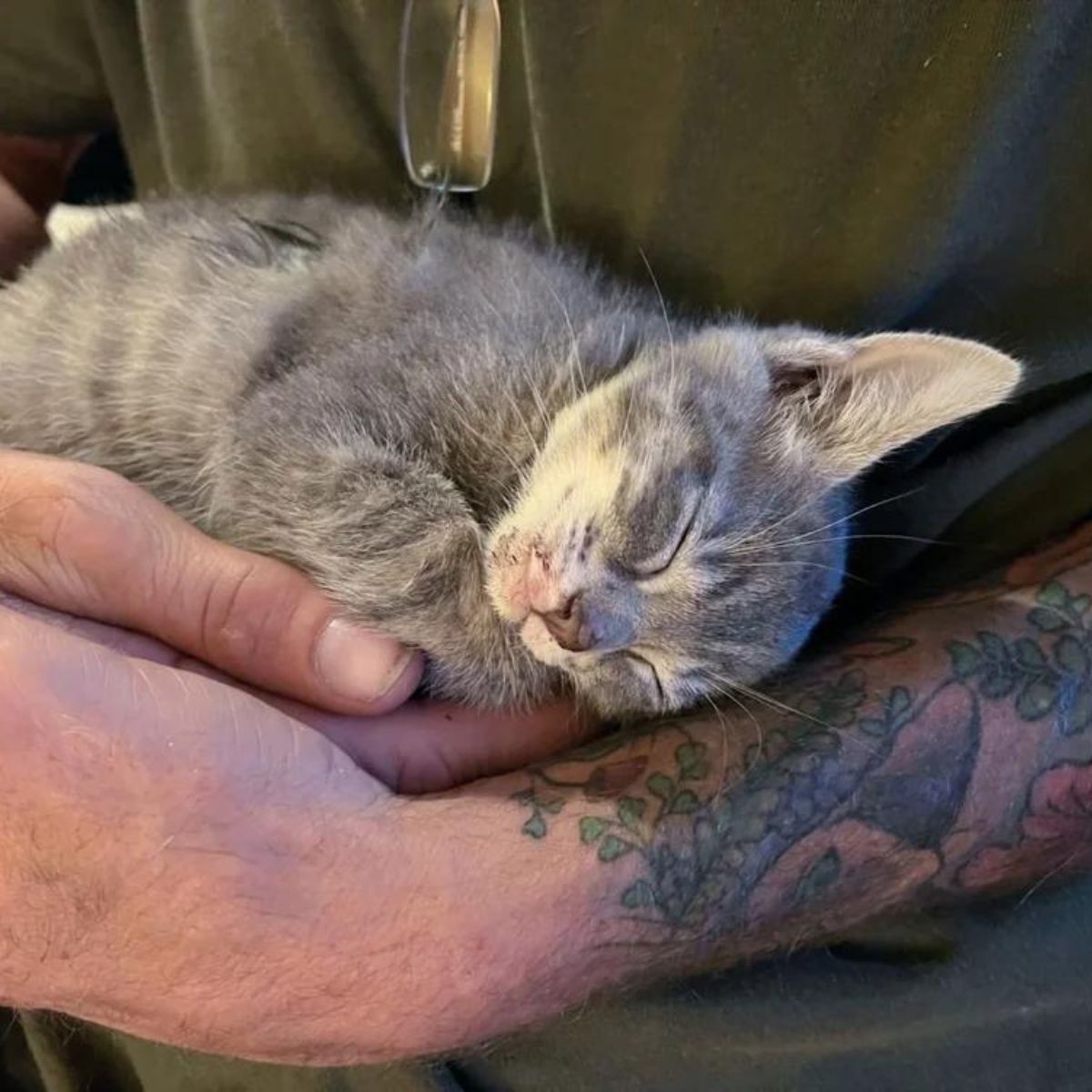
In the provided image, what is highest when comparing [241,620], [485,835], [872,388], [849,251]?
[849,251]

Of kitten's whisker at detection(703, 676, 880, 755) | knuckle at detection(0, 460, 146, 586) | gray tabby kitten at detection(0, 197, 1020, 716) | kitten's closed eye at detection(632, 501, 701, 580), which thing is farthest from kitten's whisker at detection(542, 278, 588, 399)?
knuckle at detection(0, 460, 146, 586)

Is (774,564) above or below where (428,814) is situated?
above

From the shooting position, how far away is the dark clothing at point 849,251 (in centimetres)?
100

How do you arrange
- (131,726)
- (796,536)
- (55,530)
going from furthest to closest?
(796,536)
(55,530)
(131,726)

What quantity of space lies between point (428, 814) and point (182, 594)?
0.28m

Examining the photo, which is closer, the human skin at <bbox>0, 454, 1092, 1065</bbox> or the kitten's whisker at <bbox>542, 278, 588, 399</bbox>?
the human skin at <bbox>0, 454, 1092, 1065</bbox>

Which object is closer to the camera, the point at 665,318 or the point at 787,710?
the point at 787,710

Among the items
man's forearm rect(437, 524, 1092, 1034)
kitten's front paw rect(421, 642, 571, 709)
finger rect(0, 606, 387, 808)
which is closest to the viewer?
finger rect(0, 606, 387, 808)

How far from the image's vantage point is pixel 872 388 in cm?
111

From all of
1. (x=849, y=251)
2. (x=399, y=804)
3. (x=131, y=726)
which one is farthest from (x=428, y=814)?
(x=849, y=251)

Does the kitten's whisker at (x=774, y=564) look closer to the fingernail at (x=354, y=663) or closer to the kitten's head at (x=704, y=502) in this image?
the kitten's head at (x=704, y=502)

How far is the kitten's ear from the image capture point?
3.33 feet

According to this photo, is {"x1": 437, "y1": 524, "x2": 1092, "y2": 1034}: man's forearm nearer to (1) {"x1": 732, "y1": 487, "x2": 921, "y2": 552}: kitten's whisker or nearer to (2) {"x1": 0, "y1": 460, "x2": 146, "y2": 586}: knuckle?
(1) {"x1": 732, "y1": 487, "x2": 921, "y2": 552}: kitten's whisker

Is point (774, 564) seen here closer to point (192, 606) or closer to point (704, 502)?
point (704, 502)
